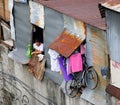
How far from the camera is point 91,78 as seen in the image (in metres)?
14.7

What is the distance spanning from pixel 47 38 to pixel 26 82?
2748 mm

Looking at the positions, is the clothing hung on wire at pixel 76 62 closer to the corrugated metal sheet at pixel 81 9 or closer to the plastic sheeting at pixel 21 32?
the corrugated metal sheet at pixel 81 9

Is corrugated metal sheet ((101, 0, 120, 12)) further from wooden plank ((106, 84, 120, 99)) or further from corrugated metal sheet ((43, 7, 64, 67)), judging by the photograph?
corrugated metal sheet ((43, 7, 64, 67))

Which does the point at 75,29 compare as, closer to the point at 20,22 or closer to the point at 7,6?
the point at 20,22

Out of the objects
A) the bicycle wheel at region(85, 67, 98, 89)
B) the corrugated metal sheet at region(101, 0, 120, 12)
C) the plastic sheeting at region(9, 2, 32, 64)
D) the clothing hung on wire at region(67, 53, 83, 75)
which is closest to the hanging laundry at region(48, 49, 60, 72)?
the clothing hung on wire at region(67, 53, 83, 75)

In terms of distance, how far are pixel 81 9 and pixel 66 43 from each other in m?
1.72

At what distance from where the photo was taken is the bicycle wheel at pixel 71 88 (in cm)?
1527

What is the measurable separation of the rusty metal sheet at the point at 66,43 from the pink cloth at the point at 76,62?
0.20m

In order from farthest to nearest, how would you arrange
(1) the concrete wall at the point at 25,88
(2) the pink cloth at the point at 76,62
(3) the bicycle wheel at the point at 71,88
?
(1) the concrete wall at the point at 25,88 < (3) the bicycle wheel at the point at 71,88 < (2) the pink cloth at the point at 76,62

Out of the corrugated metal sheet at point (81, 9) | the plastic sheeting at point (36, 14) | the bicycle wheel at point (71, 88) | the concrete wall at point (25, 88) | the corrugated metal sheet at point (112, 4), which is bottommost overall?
the concrete wall at point (25, 88)

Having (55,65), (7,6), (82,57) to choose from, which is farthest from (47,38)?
(7,6)

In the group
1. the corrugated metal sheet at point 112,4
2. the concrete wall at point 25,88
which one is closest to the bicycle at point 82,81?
the concrete wall at point 25,88

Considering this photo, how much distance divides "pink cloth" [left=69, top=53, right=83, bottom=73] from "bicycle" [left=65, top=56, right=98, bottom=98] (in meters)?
0.16

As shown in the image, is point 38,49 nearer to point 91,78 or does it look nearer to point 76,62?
point 76,62
